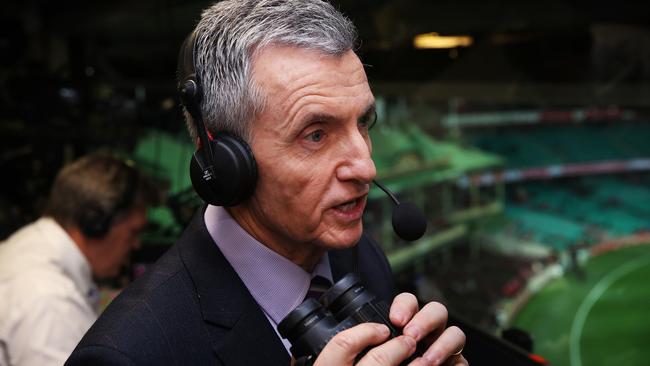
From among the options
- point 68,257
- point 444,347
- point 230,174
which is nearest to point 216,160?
point 230,174

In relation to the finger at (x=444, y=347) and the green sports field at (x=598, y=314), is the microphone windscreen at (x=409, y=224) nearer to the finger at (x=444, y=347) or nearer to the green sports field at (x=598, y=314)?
the finger at (x=444, y=347)

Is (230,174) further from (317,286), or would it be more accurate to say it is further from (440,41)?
(440,41)

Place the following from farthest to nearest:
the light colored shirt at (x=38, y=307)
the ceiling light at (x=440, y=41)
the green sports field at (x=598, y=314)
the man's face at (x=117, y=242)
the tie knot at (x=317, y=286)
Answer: the ceiling light at (x=440, y=41) → the green sports field at (x=598, y=314) → the man's face at (x=117, y=242) → the light colored shirt at (x=38, y=307) → the tie knot at (x=317, y=286)

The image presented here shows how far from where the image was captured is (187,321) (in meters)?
0.88

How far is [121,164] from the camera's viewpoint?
185cm

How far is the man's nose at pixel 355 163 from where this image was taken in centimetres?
87

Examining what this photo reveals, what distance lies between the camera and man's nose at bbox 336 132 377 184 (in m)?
0.87

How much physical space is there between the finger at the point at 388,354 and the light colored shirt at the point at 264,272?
0.28m

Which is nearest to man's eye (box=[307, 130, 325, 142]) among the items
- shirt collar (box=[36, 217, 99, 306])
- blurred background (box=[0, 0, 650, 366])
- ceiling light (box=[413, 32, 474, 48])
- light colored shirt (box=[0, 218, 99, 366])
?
light colored shirt (box=[0, 218, 99, 366])

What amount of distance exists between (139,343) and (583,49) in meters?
2.13

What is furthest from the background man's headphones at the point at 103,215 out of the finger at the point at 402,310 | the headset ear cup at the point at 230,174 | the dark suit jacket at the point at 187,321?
the finger at the point at 402,310

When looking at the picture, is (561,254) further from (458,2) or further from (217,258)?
(217,258)

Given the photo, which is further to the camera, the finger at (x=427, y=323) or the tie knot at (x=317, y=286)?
the tie knot at (x=317, y=286)

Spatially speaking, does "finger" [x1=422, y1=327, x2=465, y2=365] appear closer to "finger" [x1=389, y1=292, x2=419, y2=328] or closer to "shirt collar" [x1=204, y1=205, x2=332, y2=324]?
"finger" [x1=389, y1=292, x2=419, y2=328]
